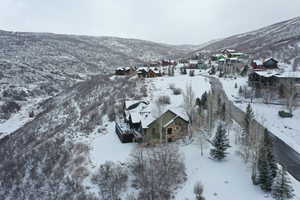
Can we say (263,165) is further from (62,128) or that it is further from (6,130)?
(6,130)

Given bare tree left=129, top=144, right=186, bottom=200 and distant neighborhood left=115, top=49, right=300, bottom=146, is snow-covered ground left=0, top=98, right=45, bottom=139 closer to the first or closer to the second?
distant neighborhood left=115, top=49, right=300, bottom=146

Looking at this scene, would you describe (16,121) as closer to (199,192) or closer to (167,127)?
(167,127)

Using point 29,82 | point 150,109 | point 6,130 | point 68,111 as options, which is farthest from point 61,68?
point 150,109

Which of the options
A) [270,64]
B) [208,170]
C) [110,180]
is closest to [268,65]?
[270,64]

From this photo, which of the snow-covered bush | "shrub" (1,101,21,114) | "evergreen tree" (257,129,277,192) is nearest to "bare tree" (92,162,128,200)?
"evergreen tree" (257,129,277,192)

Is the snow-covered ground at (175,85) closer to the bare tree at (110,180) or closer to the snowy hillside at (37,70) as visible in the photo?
the bare tree at (110,180)

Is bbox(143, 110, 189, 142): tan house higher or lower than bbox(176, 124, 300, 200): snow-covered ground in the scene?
higher
